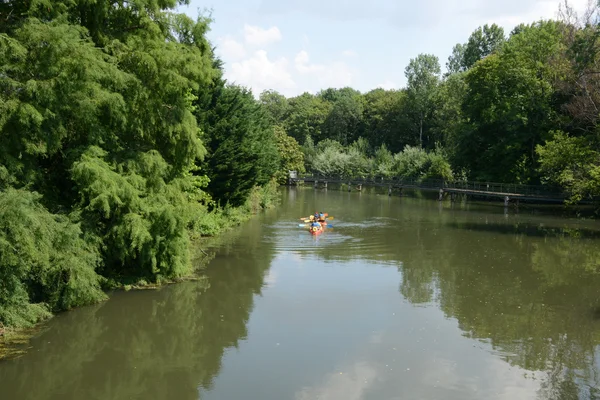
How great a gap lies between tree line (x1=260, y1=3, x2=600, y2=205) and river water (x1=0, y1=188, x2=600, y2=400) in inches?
453

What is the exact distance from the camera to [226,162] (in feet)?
102

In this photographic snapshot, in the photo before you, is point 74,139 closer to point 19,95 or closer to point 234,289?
point 19,95

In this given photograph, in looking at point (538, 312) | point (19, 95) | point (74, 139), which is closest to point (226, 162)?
point (74, 139)

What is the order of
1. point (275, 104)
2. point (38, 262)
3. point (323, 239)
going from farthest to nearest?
point (275, 104), point (323, 239), point (38, 262)

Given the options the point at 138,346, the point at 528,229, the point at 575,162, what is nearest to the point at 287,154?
the point at 528,229

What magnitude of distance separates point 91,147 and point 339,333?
9278 mm

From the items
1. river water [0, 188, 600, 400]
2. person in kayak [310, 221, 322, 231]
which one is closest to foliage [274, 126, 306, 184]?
person in kayak [310, 221, 322, 231]

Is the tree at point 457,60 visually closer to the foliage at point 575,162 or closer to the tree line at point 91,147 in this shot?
the foliage at point 575,162

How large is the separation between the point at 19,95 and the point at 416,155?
6597cm

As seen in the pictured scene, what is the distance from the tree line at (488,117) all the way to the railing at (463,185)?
3.66 ft

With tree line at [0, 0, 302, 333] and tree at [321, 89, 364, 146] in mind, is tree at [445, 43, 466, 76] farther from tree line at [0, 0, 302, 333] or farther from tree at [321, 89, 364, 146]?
→ tree line at [0, 0, 302, 333]

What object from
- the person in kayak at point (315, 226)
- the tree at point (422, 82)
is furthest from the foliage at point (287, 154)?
the person in kayak at point (315, 226)

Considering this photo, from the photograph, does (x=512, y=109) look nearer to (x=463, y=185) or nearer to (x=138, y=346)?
(x=463, y=185)

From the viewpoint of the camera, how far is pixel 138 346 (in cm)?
1440
